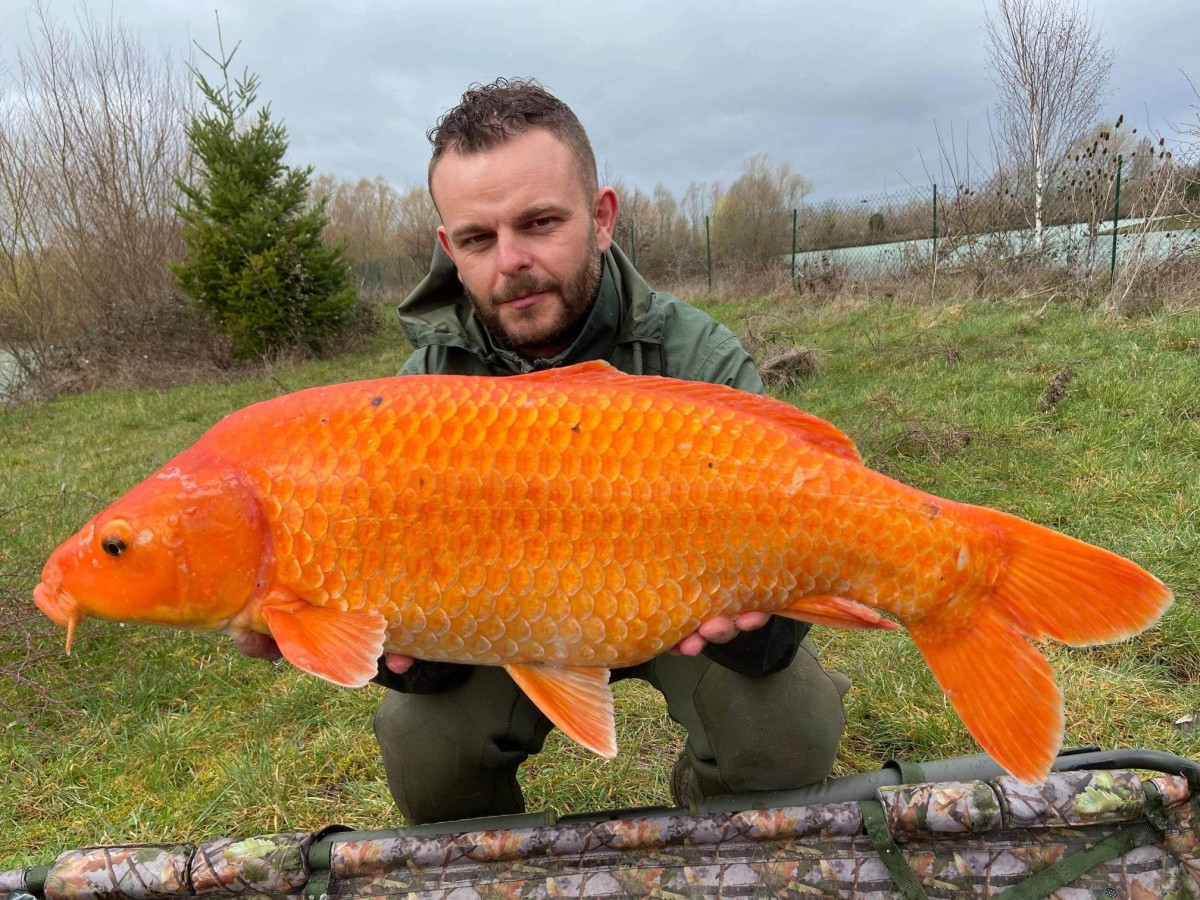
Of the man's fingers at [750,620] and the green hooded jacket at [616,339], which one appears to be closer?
the man's fingers at [750,620]

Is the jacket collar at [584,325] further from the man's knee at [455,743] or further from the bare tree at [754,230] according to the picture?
the bare tree at [754,230]

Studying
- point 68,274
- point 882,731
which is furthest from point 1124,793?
point 68,274

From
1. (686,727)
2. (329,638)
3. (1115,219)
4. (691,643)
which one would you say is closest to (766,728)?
(686,727)

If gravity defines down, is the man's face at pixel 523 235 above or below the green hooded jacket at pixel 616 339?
above

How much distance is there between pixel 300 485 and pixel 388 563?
0.51ft

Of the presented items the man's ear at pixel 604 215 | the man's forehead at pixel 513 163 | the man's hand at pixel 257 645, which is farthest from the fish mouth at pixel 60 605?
the man's ear at pixel 604 215

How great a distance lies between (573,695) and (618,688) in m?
1.13

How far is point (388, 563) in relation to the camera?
997mm

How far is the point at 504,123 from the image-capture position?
1.49 metres

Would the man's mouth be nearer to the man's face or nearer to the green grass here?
the man's face

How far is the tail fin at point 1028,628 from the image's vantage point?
96 centimetres

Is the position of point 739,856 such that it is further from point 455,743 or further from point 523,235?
point 523,235

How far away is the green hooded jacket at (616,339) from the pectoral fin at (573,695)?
17.6 inches

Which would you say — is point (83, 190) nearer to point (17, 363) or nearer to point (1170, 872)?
point (17, 363)
